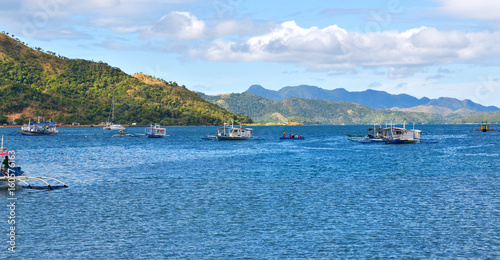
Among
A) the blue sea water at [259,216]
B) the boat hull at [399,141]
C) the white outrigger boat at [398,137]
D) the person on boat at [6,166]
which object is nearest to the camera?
the blue sea water at [259,216]

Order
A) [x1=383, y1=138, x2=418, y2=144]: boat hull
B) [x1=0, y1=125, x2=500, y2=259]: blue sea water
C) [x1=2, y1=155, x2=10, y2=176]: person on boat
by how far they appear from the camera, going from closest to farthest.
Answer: [x1=0, y1=125, x2=500, y2=259]: blue sea water < [x1=2, y1=155, x2=10, y2=176]: person on boat < [x1=383, y1=138, x2=418, y2=144]: boat hull

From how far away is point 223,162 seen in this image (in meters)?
102

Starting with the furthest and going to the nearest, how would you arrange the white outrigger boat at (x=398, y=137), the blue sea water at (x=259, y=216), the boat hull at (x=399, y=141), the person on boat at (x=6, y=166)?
the white outrigger boat at (x=398, y=137), the boat hull at (x=399, y=141), the person on boat at (x=6, y=166), the blue sea water at (x=259, y=216)

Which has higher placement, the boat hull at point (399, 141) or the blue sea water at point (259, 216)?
the boat hull at point (399, 141)

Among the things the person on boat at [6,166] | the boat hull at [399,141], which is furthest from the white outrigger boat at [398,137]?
the person on boat at [6,166]

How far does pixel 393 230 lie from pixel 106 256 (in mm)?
22064

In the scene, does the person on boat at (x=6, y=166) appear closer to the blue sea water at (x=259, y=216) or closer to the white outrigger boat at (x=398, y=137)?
the blue sea water at (x=259, y=216)

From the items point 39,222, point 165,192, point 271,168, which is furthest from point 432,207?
point 271,168

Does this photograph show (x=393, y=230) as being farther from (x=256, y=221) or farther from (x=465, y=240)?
(x=256, y=221)

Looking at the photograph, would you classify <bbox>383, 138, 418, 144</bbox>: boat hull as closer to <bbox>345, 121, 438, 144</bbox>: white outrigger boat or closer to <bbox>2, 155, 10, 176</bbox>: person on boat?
<bbox>345, 121, 438, 144</bbox>: white outrigger boat

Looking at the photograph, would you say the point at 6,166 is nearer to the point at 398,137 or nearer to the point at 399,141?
the point at 399,141

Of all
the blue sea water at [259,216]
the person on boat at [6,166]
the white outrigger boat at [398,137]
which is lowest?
the blue sea water at [259,216]

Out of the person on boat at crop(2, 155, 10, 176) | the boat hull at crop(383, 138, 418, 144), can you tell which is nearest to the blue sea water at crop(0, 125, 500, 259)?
the person on boat at crop(2, 155, 10, 176)

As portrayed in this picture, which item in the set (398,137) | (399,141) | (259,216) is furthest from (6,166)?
(398,137)
